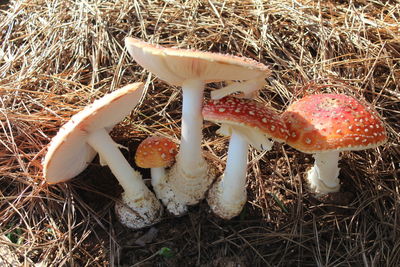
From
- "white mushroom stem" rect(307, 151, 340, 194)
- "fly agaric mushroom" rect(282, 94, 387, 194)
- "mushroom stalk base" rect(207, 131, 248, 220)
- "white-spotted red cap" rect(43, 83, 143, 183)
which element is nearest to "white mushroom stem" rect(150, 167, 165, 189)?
"mushroom stalk base" rect(207, 131, 248, 220)

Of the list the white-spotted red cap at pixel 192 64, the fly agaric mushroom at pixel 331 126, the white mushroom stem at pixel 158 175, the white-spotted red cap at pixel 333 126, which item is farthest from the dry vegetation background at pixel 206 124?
the white-spotted red cap at pixel 192 64

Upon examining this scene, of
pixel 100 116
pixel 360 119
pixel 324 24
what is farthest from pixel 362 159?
pixel 100 116

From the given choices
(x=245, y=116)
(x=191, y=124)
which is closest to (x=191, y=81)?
(x=191, y=124)

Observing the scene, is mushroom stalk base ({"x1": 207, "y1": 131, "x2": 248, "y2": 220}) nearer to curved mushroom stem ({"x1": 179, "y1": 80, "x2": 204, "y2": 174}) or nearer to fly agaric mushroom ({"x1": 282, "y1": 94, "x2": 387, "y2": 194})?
curved mushroom stem ({"x1": 179, "y1": 80, "x2": 204, "y2": 174})

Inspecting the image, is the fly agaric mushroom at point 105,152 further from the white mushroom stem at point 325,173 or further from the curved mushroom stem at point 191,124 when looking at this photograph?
the white mushroom stem at point 325,173

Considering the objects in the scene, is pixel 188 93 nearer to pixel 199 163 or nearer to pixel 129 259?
pixel 199 163
